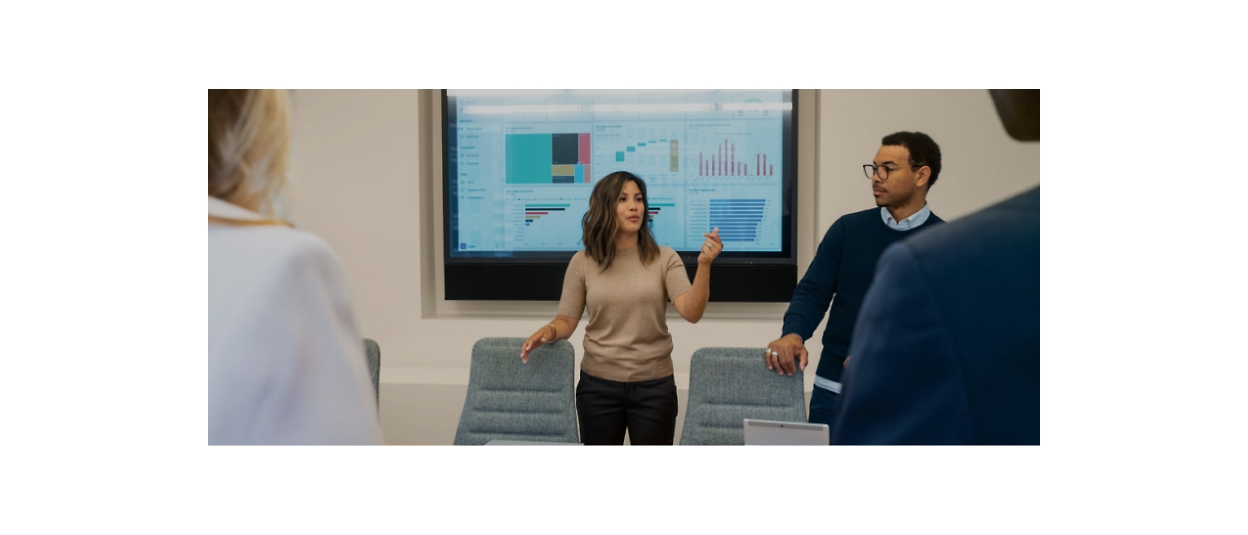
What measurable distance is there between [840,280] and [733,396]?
1.99 ft

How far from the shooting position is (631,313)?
298cm

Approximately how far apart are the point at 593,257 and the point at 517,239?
0.34 metres

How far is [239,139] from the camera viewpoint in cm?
277

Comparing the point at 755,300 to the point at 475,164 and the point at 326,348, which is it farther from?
Result: the point at 326,348

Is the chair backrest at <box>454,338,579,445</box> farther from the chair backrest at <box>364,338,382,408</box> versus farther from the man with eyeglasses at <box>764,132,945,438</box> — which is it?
the man with eyeglasses at <box>764,132,945,438</box>

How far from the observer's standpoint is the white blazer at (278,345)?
8.33 feet

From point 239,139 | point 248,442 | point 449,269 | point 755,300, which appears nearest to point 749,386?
point 755,300

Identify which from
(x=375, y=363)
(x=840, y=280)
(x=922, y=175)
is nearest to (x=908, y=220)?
(x=922, y=175)

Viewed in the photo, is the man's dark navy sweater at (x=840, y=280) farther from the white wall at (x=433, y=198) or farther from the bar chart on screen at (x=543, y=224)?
the bar chart on screen at (x=543, y=224)

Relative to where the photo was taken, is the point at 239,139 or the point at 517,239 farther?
the point at 517,239

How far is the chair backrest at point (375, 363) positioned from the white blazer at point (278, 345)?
242 mm

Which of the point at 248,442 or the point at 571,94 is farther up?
the point at 571,94

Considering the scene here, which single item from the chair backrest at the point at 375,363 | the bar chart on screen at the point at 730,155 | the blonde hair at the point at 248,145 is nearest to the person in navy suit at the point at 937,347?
the bar chart on screen at the point at 730,155

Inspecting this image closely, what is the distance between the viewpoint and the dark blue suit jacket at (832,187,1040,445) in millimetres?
1462
